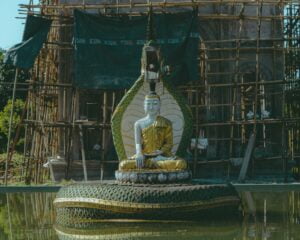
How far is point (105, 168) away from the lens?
20.3 meters

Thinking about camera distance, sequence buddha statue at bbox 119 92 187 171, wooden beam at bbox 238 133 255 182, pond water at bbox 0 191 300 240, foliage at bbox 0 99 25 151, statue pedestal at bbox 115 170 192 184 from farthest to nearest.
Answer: foliage at bbox 0 99 25 151
wooden beam at bbox 238 133 255 182
buddha statue at bbox 119 92 187 171
statue pedestal at bbox 115 170 192 184
pond water at bbox 0 191 300 240

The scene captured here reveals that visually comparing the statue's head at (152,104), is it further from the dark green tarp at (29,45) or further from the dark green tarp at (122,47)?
the dark green tarp at (29,45)

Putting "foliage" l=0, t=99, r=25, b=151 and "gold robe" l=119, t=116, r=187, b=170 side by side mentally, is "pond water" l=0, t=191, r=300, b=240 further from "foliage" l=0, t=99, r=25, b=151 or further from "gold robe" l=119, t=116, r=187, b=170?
"foliage" l=0, t=99, r=25, b=151

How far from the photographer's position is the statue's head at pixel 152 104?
1083 centimetres

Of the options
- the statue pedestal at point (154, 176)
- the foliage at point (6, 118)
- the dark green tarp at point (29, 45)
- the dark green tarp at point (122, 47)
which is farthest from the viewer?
the foliage at point (6, 118)

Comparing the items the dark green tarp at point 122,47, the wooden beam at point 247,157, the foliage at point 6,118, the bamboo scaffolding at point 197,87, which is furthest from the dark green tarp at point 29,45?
the foliage at point 6,118

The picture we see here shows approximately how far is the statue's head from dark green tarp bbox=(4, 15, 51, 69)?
8.07m

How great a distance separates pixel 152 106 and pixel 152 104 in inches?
1.2

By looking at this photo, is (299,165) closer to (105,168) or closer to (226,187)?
(105,168)

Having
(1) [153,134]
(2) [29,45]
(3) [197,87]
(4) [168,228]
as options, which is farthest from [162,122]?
(3) [197,87]

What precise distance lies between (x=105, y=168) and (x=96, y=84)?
269 centimetres

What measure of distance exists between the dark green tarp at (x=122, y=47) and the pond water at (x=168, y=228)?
721cm

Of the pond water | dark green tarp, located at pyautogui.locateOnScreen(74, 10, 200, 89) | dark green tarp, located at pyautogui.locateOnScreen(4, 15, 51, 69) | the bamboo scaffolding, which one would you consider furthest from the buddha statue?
the bamboo scaffolding

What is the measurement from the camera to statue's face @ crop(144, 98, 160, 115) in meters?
10.8
